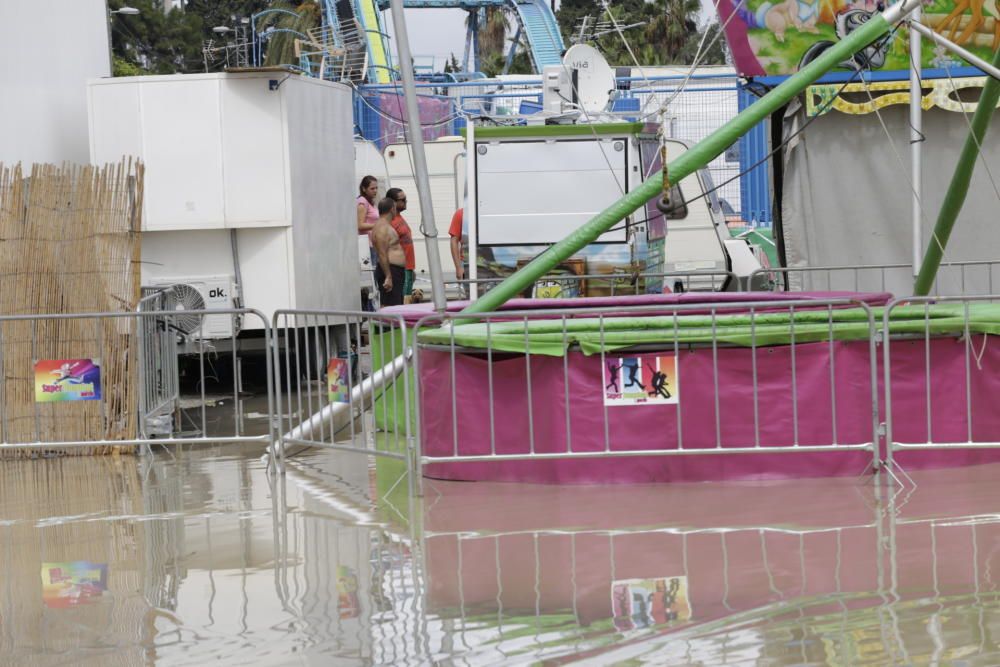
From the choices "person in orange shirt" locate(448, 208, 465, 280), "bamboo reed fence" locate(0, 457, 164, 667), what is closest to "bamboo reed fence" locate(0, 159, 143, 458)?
"bamboo reed fence" locate(0, 457, 164, 667)

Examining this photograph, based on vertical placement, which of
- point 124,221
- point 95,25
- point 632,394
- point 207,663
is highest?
point 95,25

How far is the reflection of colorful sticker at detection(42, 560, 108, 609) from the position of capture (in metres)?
6.66

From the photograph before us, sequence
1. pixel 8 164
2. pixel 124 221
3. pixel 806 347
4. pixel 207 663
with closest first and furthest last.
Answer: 1. pixel 207 663
2. pixel 806 347
3. pixel 124 221
4. pixel 8 164

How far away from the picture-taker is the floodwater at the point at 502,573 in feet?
18.7

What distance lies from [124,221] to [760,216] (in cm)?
1774

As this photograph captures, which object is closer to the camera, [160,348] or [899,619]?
[899,619]

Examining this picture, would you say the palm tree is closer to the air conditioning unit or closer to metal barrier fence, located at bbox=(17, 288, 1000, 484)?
the air conditioning unit

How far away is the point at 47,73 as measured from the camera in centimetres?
1457

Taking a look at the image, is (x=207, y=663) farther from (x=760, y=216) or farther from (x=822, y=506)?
(x=760, y=216)

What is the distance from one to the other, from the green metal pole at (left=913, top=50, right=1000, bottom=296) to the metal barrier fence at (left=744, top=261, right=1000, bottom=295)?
3.18 m

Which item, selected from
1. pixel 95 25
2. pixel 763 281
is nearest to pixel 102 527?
pixel 95 25

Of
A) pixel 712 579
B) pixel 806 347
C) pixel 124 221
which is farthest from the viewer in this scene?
pixel 124 221

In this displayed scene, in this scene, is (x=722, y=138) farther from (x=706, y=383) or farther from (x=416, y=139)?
(x=416, y=139)

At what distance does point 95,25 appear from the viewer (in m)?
16.5
